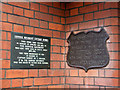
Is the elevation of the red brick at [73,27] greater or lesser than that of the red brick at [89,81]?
greater

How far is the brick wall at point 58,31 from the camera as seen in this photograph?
2670 mm

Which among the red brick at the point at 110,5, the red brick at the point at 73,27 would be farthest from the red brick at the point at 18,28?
the red brick at the point at 110,5

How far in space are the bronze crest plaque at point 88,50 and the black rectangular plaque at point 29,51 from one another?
36 cm

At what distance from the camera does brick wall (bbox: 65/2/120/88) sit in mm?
2789

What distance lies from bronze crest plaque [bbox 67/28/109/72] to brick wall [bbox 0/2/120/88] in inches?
2.5

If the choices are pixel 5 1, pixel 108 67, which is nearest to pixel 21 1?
pixel 5 1

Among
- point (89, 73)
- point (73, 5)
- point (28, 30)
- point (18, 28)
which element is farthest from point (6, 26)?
point (89, 73)

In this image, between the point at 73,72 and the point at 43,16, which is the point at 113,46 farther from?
the point at 43,16

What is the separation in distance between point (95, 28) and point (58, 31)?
556mm

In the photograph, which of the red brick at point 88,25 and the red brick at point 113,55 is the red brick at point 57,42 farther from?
the red brick at point 113,55

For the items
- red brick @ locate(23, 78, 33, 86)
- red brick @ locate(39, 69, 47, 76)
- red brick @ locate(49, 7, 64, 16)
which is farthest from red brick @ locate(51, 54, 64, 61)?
red brick @ locate(49, 7, 64, 16)

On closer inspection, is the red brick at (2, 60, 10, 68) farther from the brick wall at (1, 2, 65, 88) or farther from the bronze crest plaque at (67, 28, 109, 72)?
the bronze crest plaque at (67, 28, 109, 72)

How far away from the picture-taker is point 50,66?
3068 millimetres

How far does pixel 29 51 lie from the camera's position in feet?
9.24
